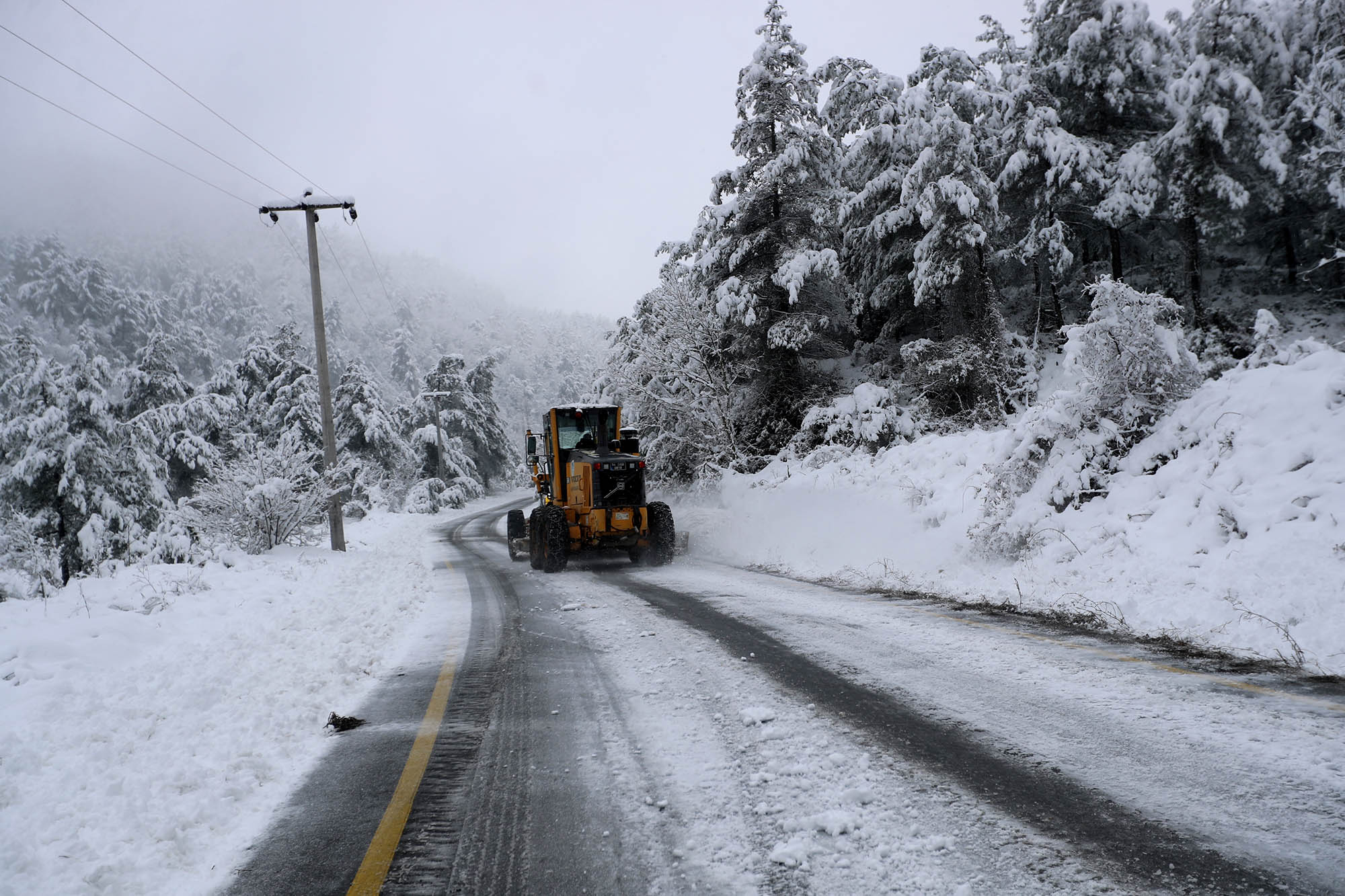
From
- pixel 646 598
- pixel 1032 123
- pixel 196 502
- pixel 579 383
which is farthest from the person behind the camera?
pixel 579 383

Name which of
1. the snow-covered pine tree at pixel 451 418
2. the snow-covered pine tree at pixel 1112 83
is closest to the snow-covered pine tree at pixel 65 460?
the snow-covered pine tree at pixel 451 418

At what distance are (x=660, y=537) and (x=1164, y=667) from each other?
901 centimetres

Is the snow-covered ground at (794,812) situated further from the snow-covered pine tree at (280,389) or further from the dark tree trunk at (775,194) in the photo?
the snow-covered pine tree at (280,389)

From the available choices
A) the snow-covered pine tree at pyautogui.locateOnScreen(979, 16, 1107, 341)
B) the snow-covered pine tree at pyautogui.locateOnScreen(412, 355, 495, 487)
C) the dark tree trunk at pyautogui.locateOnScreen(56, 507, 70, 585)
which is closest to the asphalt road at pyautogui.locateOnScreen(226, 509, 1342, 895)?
the snow-covered pine tree at pyautogui.locateOnScreen(979, 16, 1107, 341)

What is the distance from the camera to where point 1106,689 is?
4.15 metres

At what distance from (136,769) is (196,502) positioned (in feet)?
38.4

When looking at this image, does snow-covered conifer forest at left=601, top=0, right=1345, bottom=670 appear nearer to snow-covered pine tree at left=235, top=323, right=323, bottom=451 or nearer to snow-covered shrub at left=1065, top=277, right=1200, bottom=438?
snow-covered shrub at left=1065, top=277, right=1200, bottom=438

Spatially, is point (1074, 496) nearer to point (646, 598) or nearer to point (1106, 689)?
point (1106, 689)

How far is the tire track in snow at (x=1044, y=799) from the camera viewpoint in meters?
2.25

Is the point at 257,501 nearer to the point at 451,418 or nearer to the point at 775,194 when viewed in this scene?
the point at 775,194

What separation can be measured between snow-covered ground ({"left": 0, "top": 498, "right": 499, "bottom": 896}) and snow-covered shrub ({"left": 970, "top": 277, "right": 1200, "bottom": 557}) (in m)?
6.93

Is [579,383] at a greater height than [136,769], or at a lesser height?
greater

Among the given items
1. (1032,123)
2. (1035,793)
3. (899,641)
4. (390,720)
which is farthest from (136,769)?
(1032,123)

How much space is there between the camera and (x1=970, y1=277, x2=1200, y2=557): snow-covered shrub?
8125 millimetres
